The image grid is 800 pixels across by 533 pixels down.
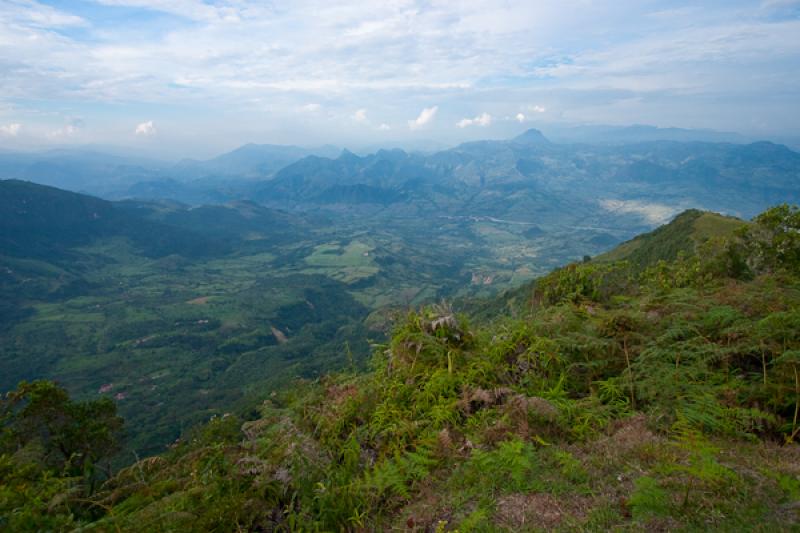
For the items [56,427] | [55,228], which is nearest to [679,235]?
[56,427]

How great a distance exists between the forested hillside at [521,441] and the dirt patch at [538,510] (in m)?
0.02

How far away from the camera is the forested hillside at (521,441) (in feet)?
11.4

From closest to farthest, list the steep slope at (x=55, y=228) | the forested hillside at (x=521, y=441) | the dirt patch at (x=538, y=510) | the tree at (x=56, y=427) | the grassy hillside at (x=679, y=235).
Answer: the dirt patch at (x=538, y=510)
the forested hillside at (x=521, y=441)
the tree at (x=56, y=427)
the grassy hillside at (x=679, y=235)
the steep slope at (x=55, y=228)

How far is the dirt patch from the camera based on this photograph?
3320 mm

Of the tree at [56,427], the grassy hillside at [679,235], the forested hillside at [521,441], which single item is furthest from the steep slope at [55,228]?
the forested hillside at [521,441]

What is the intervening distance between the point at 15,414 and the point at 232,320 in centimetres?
10972

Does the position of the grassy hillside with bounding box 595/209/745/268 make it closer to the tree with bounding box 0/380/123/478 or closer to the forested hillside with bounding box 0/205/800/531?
the forested hillside with bounding box 0/205/800/531

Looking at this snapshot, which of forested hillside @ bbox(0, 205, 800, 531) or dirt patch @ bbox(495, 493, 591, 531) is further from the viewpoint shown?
forested hillside @ bbox(0, 205, 800, 531)

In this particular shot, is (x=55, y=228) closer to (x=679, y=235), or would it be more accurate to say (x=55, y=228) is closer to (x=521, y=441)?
(x=679, y=235)

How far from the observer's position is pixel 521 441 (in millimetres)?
4309

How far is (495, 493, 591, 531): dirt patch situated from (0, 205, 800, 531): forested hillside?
0.02 metres

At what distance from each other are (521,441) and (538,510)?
88 centimetres

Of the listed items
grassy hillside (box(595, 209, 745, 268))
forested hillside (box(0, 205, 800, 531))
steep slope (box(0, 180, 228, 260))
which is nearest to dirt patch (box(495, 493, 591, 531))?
forested hillside (box(0, 205, 800, 531))

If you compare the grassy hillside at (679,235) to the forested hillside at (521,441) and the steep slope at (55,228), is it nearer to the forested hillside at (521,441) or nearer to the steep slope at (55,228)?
the forested hillside at (521,441)
